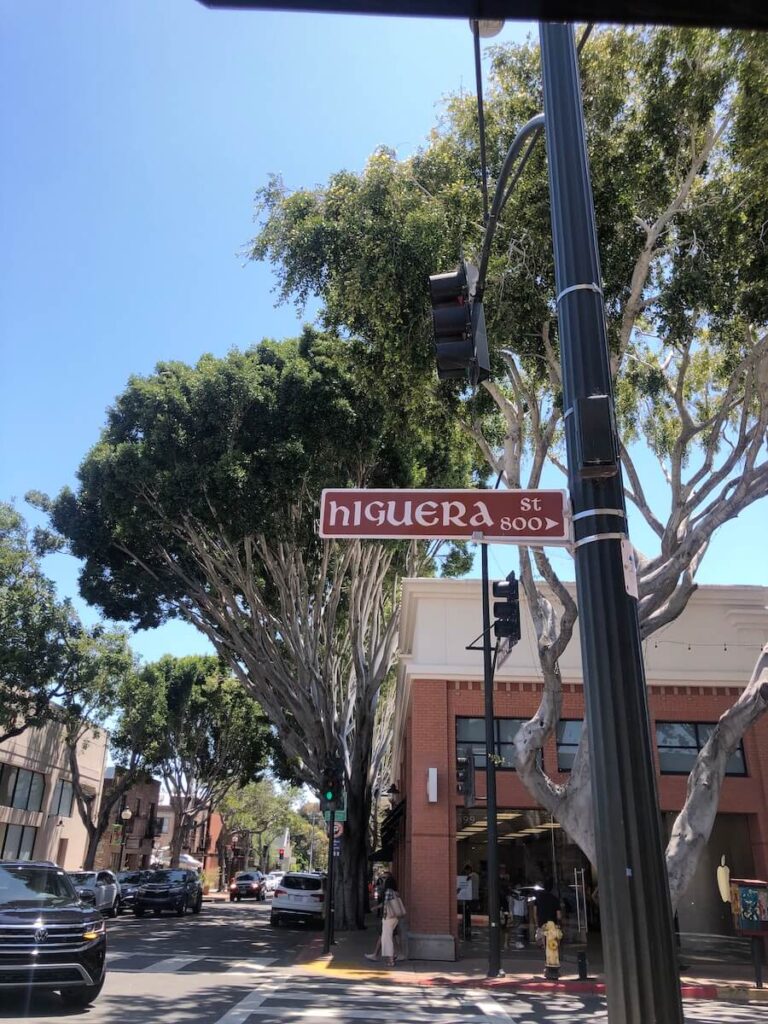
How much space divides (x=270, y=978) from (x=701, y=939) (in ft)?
36.1

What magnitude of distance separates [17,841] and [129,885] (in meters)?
6.21

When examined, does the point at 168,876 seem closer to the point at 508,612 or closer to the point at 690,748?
the point at 690,748

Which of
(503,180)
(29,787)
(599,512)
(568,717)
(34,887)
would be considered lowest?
(34,887)

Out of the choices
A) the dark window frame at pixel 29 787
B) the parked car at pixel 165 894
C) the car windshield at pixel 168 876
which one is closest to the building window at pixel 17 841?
the dark window frame at pixel 29 787

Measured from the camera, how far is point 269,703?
22.3 meters

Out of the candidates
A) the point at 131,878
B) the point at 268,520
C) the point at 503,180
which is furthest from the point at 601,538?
the point at 131,878

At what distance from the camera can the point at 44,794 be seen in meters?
36.5

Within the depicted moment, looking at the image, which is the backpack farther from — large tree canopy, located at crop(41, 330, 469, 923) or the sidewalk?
large tree canopy, located at crop(41, 330, 469, 923)

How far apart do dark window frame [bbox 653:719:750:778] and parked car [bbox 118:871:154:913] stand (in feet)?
61.5

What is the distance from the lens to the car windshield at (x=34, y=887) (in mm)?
9416

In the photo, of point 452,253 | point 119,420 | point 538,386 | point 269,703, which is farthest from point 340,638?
point 452,253

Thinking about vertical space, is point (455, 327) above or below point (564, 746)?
above

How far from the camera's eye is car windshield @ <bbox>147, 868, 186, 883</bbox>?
2822 cm

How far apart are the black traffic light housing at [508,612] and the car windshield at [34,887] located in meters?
7.61
